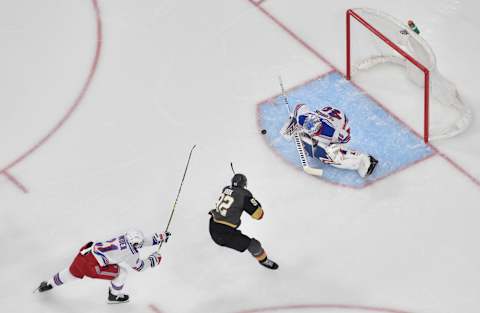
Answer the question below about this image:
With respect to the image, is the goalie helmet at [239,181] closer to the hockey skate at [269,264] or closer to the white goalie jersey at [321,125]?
the hockey skate at [269,264]

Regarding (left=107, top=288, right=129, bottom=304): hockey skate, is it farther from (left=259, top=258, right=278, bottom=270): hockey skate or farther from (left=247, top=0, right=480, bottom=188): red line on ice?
(left=247, top=0, right=480, bottom=188): red line on ice

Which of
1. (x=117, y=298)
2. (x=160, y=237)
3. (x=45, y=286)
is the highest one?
(x=160, y=237)

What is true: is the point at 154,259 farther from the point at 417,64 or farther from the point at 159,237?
the point at 417,64

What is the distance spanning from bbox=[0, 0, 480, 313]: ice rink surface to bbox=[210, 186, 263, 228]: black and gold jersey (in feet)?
1.99

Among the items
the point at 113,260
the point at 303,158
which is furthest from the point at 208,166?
the point at 113,260

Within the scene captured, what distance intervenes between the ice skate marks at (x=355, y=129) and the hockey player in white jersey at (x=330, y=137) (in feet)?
0.47

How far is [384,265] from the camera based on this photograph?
35.1ft

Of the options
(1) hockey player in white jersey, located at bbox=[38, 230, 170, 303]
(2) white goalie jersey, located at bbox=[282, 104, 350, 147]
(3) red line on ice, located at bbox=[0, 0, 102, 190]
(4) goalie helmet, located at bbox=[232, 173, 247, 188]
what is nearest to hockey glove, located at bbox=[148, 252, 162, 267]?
(1) hockey player in white jersey, located at bbox=[38, 230, 170, 303]

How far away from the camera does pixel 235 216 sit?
10.4 m

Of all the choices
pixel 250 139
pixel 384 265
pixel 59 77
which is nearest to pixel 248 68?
pixel 250 139

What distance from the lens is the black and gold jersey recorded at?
10.4 metres

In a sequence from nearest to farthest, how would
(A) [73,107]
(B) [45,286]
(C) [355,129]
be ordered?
(B) [45,286] → (C) [355,129] → (A) [73,107]

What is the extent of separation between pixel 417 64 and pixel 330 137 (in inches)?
39.1

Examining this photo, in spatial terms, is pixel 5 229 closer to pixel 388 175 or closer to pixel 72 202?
pixel 72 202
